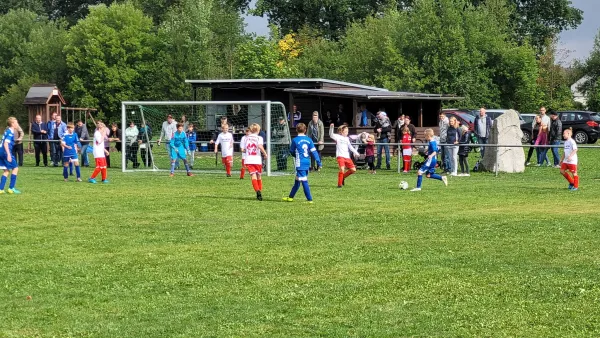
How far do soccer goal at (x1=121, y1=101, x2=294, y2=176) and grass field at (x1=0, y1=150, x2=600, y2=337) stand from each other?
9.82 meters

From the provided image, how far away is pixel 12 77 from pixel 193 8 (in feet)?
68.6

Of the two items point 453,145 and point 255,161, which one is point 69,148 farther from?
point 453,145

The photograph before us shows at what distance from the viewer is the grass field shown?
9.20 meters

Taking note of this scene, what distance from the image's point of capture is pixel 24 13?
82.8 m

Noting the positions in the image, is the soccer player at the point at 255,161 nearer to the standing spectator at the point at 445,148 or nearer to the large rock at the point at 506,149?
the standing spectator at the point at 445,148

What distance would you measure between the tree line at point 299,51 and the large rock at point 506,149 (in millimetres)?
24506

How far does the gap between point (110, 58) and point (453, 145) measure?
140 ft

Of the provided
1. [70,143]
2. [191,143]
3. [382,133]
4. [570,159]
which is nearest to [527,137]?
[382,133]

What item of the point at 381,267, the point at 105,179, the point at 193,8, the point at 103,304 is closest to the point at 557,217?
the point at 381,267

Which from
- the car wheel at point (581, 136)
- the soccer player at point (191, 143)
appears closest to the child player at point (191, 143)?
the soccer player at point (191, 143)

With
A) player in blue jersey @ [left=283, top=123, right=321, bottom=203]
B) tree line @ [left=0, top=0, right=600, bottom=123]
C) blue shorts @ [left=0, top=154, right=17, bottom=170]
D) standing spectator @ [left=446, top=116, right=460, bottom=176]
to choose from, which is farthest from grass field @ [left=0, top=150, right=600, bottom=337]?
tree line @ [left=0, top=0, right=600, bottom=123]

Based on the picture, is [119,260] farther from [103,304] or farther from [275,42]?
[275,42]

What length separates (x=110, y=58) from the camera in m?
66.5

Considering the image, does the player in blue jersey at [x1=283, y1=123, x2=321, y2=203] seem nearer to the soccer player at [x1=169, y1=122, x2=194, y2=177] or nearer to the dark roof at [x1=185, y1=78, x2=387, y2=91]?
the soccer player at [x1=169, y1=122, x2=194, y2=177]
